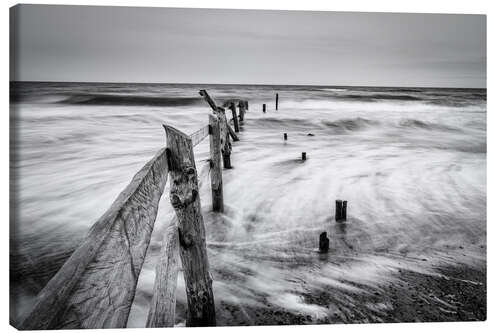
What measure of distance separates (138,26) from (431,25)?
9.45 ft

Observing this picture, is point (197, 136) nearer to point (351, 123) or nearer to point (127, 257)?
point (127, 257)

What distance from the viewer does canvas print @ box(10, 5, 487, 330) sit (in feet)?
4.80

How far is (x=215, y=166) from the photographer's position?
3.86m

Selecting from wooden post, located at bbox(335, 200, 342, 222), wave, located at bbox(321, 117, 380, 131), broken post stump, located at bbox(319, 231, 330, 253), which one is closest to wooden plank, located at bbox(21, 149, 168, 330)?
broken post stump, located at bbox(319, 231, 330, 253)

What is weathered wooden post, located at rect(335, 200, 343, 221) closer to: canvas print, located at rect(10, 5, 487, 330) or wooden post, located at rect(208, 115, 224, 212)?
canvas print, located at rect(10, 5, 487, 330)

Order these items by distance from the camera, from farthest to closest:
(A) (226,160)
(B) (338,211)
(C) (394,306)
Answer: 1. (A) (226,160)
2. (B) (338,211)
3. (C) (394,306)

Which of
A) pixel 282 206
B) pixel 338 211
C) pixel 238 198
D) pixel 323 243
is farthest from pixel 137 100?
pixel 323 243

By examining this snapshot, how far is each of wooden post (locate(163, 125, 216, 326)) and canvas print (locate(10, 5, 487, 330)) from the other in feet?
0.03

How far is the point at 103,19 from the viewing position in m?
3.17

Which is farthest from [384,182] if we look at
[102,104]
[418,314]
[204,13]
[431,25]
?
[102,104]

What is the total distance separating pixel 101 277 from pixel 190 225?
1.13 meters

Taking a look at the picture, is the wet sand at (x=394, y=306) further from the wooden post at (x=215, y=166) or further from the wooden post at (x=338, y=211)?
the wooden post at (x=215, y=166)

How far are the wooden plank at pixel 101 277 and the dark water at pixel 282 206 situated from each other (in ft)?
6.12
